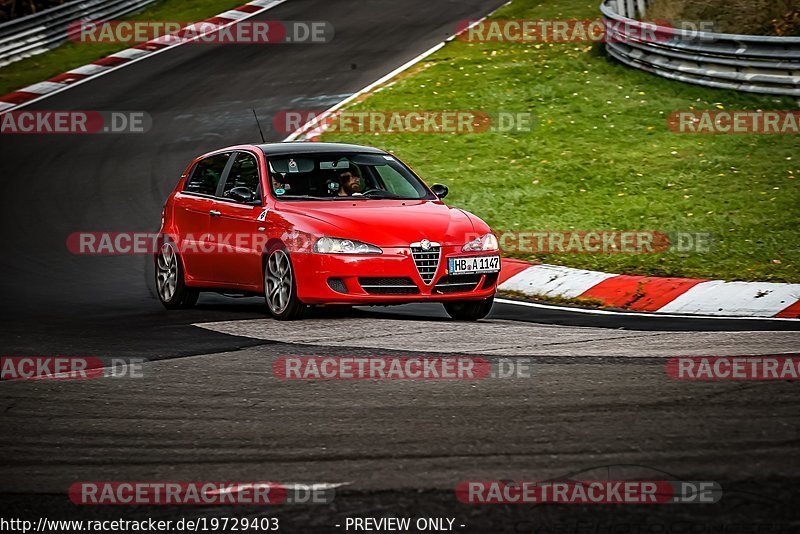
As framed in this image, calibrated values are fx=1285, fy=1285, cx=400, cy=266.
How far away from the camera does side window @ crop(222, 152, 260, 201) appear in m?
11.9

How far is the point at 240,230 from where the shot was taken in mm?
11570

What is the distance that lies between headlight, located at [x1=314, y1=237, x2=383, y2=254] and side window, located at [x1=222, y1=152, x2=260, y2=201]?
153 cm

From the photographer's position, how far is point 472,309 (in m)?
11.2

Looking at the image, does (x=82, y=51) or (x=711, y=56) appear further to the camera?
(x=82, y=51)

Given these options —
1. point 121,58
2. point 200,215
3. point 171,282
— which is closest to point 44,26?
point 121,58

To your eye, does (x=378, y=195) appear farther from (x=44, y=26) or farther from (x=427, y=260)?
(x=44, y=26)

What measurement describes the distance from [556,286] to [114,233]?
6387mm

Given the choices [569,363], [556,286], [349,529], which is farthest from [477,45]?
[349,529]

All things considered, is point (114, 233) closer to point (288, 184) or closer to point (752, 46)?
point (288, 184)

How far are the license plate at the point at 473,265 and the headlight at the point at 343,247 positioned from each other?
2.16 feet

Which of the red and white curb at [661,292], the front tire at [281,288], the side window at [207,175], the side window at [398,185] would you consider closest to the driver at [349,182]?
the side window at [398,185]

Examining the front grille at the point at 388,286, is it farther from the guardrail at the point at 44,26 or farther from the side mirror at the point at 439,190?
the guardrail at the point at 44,26

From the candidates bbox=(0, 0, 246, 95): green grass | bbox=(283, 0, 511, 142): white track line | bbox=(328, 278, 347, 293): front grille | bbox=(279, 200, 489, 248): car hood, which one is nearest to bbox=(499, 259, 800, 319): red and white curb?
bbox=(279, 200, 489, 248): car hood

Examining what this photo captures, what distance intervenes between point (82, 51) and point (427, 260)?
66.7ft
